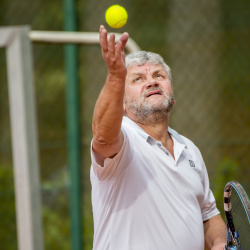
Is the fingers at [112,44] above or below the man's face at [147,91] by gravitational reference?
above

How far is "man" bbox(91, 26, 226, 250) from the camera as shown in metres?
2.30

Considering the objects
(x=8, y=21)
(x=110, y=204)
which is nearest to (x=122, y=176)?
(x=110, y=204)

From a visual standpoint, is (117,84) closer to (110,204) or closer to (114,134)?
(114,134)

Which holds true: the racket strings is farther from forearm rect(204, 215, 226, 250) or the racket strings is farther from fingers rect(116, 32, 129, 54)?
fingers rect(116, 32, 129, 54)

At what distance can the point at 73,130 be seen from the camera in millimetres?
5203

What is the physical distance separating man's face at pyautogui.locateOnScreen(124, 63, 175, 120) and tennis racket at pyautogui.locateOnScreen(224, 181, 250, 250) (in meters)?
0.51

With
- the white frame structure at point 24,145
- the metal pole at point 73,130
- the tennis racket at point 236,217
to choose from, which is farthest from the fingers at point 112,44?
the metal pole at point 73,130

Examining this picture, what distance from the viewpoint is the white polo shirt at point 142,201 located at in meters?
2.52

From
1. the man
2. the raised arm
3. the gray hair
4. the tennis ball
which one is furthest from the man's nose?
the raised arm

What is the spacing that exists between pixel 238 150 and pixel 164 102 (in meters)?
2.71

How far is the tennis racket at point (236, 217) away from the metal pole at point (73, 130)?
2.49 meters

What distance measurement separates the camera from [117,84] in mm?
2266

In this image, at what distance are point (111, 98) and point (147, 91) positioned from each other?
0.54m

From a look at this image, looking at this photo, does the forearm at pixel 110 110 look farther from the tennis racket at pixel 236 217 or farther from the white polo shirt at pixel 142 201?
the tennis racket at pixel 236 217
